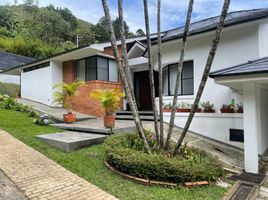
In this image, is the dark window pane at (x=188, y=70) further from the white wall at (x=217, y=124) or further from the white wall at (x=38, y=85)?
the white wall at (x=38, y=85)

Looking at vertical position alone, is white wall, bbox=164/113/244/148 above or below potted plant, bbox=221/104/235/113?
below

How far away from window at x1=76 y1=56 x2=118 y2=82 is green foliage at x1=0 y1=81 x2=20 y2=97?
10.1 m

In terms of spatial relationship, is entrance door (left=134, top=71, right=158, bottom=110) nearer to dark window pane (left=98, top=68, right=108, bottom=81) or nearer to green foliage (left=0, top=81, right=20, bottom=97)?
dark window pane (left=98, top=68, right=108, bottom=81)

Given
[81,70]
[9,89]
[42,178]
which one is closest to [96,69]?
[81,70]

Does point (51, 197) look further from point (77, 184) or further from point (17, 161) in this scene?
point (17, 161)

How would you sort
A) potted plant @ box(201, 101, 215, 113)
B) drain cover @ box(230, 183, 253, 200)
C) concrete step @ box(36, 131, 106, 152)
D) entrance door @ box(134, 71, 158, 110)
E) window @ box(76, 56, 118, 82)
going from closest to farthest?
drain cover @ box(230, 183, 253, 200) < concrete step @ box(36, 131, 106, 152) < potted plant @ box(201, 101, 215, 113) < window @ box(76, 56, 118, 82) < entrance door @ box(134, 71, 158, 110)

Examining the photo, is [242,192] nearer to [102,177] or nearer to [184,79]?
[102,177]

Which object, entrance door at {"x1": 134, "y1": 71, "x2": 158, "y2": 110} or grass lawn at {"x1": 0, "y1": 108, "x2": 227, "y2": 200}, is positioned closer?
grass lawn at {"x1": 0, "y1": 108, "x2": 227, "y2": 200}

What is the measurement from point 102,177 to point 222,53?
7412mm

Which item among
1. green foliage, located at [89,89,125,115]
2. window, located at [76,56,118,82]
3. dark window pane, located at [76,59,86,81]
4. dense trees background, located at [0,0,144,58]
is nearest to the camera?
green foliage, located at [89,89,125,115]

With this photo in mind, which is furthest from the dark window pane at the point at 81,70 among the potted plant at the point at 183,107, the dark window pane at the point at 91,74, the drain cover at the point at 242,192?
the drain cover at the point at 242,192

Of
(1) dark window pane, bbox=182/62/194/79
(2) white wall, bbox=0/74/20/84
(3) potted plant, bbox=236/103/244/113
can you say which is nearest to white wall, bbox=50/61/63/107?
(1) dark window pane, bbox=182/62/194/79

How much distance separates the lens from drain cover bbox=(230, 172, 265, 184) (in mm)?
5935

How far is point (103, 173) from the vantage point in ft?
18.5
